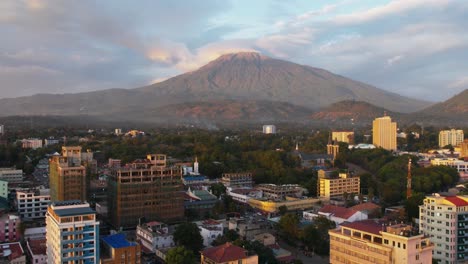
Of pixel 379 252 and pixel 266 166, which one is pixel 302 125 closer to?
pixel 266 166

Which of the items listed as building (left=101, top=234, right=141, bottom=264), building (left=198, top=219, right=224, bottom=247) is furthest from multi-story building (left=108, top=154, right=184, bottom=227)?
building (left=101, top=234, right=141, bottom=264)

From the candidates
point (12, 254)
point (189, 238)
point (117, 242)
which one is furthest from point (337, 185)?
point (12, 254)

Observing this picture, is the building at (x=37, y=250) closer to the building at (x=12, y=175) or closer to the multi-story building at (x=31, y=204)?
the multi-story building at (x=31, y=204)

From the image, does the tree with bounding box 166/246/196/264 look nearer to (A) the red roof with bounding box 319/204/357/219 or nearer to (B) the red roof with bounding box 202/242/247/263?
(B) the red roof with bounding box 202/242/247/263

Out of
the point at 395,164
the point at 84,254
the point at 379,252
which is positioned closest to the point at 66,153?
the point at 84,254

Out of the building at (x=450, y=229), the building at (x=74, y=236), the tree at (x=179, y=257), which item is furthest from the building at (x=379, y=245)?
the building at (x=74, y=236)

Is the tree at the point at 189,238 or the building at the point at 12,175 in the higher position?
the building at the point at 12,175

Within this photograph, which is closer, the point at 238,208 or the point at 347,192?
the point at 238,208
